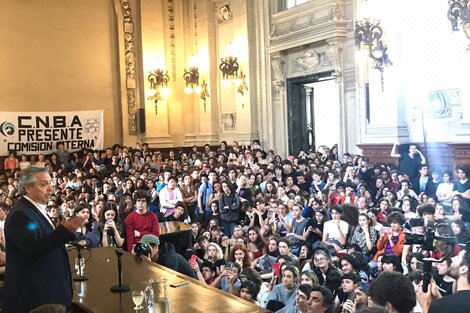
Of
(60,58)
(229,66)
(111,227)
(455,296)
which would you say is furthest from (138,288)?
(60,58)

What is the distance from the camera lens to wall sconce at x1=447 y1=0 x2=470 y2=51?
941 centimetres

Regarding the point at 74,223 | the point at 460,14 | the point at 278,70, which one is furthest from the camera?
the point at 278,70

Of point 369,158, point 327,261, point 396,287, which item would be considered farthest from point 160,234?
point 369,158

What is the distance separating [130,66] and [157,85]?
110 cm

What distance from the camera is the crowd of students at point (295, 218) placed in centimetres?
491

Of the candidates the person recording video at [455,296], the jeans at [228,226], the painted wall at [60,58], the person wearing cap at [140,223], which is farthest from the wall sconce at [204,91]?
the person recording video at [455,296]

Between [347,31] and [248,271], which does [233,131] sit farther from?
[248,271]

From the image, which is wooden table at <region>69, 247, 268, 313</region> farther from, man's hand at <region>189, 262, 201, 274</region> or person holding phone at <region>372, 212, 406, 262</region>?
person holding phone at <region>372, 212, 406, 262</region>

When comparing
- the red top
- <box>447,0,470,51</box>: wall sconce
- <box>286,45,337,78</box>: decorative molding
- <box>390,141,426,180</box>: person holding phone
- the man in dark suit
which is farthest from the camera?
<box>286,45,337,78</box>: decorative molding

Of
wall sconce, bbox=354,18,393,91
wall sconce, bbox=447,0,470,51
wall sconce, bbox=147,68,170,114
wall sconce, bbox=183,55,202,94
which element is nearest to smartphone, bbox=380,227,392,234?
wall sconce, bbox=447,0,470,51

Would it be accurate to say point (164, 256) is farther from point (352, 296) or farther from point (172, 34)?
point (172, 34)

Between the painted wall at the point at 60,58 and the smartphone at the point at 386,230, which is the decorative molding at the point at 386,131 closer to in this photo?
the smartphone at the point at 386,230

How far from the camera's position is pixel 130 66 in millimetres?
17594

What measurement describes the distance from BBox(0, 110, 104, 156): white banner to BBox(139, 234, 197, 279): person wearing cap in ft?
Answer: 36.1
